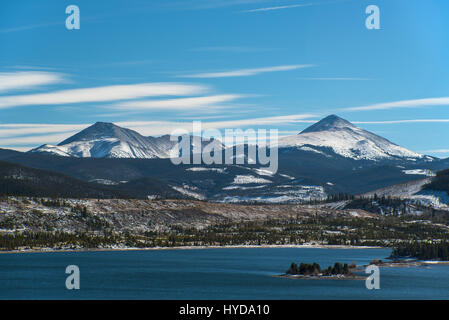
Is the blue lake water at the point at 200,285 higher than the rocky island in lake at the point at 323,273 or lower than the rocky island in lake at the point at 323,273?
lower

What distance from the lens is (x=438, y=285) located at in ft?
553

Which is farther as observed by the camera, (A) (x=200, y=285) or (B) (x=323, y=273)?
(B) (x=323, y=273)

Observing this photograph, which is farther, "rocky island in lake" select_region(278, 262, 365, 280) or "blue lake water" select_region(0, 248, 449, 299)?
"rocky island in lake" select_region(278, 262, 365, 280)

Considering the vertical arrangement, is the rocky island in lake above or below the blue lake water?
above

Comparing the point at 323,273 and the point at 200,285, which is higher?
the point at 323,273

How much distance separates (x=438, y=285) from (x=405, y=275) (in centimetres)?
2029

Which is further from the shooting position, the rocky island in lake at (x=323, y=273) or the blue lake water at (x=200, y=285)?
the rocky island in lake at (x=323, y=273)
